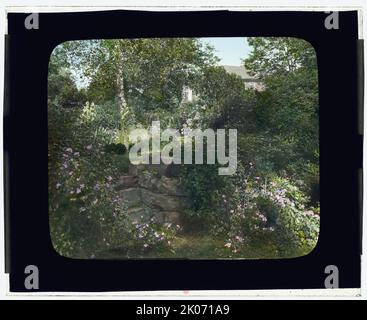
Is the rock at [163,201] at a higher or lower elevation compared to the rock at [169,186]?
lower

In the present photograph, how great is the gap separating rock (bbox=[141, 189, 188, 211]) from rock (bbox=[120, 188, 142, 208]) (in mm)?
42

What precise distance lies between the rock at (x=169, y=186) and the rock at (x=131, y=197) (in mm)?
180

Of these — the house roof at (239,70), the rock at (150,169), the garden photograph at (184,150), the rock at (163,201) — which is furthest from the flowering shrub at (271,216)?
the house roof at (239,70)

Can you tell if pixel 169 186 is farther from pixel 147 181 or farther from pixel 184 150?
pixel 184 150

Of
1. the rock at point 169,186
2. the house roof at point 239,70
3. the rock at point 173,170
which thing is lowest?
the rock at point 169,186

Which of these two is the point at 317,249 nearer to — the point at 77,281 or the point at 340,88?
the point at 340,88

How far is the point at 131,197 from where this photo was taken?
4.24 meters

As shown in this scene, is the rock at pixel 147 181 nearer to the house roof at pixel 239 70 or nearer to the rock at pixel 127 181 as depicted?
the rock at pixel 127 181

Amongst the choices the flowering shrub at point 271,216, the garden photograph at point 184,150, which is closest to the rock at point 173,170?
the garden photograph at point 184,150

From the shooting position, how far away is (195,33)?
4.16m

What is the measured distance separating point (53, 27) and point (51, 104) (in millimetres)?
627

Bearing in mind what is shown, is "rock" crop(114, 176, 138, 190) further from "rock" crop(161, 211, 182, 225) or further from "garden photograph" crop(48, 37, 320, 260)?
"rock" crop(161, 211, 182, 225)

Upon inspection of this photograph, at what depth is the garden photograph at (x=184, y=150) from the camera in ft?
13.8

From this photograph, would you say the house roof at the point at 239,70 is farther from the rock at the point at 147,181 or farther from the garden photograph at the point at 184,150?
the rock at the point at 147,181
